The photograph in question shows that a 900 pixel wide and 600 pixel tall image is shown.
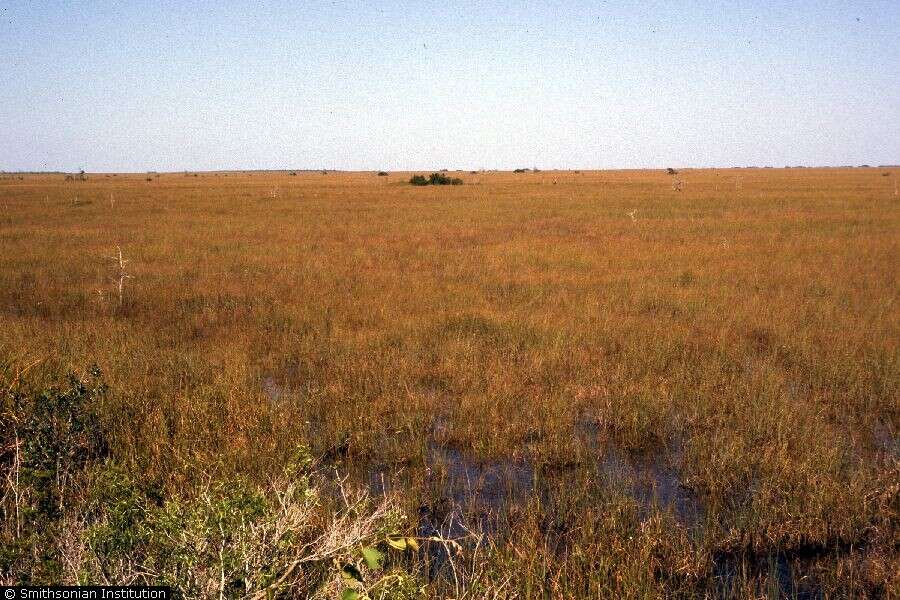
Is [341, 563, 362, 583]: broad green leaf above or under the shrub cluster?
under

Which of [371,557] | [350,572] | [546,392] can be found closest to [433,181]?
[546,392]

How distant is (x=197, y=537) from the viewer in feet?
7.19

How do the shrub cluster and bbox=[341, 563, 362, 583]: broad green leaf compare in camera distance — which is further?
the shrub cluster

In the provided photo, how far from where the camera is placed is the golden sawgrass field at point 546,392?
332cm

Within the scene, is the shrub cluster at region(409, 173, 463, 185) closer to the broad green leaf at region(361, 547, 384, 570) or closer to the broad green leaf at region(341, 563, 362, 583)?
the broad green leaf at region(341, 563, 362, 583)

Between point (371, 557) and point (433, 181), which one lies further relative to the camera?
point (433, 181)

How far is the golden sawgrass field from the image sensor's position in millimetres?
3320

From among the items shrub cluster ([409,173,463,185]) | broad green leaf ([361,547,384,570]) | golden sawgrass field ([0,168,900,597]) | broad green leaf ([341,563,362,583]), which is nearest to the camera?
broad green leaf ([361,547,384,570])

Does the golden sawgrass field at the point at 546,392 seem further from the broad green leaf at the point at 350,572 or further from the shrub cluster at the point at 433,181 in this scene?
the shrub cluster at the point at 433,181

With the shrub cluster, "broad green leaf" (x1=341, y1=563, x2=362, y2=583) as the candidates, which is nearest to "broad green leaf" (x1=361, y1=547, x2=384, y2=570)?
"broad green leaf" (x1=341, y1=563, x2=362, y2=583)

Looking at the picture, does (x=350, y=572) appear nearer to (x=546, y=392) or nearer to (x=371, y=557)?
(x=371, y=557)

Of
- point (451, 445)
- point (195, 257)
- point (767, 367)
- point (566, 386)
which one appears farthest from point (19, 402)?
point (195, 257)

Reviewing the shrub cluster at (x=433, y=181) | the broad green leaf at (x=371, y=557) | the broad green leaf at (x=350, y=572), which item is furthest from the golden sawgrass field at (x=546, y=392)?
the shrub cluster at (x=433, y=181)

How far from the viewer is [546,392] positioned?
5527 millimetres
